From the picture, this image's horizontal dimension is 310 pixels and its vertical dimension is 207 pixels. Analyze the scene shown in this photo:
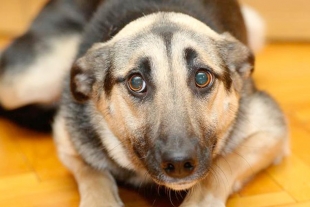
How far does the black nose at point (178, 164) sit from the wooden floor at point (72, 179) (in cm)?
40

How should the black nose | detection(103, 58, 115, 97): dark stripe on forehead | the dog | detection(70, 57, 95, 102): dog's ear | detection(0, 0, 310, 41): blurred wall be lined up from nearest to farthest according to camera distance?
the black nose, the dog, detection(103, 58, 115, 97): dark stripe on forehead, detection(70, 57, 95, 102): dog's ear, detection(0, 0, 310, 41): blurred wall

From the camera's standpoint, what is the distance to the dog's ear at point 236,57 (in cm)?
199

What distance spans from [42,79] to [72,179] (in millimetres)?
593

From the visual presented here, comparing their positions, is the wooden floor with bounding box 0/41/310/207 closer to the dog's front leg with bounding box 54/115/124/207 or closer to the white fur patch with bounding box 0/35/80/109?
the dog's front leg with bounding box 54/115/124/207

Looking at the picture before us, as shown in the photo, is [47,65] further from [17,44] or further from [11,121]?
[11,121]

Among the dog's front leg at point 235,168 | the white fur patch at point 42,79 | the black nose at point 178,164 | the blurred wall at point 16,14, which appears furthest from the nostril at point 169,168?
the blurred wall at point 16,14

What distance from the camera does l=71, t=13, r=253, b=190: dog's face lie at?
1679 millimetres

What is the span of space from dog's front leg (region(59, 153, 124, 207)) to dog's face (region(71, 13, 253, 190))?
125 millimetres

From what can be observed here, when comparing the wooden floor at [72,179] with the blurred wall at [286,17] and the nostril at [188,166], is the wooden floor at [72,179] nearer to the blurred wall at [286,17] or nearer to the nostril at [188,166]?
the nostril at [188,166]

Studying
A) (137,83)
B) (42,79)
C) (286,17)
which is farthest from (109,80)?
(286,17)

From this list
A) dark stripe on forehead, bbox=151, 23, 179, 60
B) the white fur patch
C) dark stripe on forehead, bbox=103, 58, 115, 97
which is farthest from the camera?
the white fur patch

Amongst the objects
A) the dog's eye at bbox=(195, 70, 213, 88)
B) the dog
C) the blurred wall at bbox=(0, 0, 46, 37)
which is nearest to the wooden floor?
the dog

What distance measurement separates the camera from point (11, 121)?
2881 millimetres

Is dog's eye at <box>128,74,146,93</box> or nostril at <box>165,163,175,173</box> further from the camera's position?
dog's eye at <box>128,74,146,93</box>
